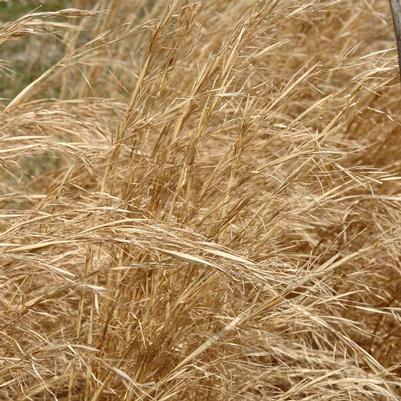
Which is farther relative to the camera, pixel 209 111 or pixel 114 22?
pixel 114 22

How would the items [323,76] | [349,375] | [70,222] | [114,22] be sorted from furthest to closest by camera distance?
1. [114,22]
2. [323,76]
3. [349,375]
4. [70,222]

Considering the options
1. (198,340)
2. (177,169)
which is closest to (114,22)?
(177,169)

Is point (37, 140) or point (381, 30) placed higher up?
point (37, 140)

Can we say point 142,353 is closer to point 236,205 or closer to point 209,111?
point 236,205

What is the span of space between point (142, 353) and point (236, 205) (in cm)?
27

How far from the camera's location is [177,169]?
1.84 metres

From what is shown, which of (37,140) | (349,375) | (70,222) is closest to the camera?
(70,222)

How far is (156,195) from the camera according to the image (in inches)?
70.2

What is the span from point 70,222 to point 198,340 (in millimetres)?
337

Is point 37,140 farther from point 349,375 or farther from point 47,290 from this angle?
point 349,375

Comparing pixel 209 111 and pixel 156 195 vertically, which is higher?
pixel 209 111

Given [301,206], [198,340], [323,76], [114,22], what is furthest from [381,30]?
[198,340]

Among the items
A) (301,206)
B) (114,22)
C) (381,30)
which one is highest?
(301,206)

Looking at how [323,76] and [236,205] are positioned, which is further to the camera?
[323,76]
